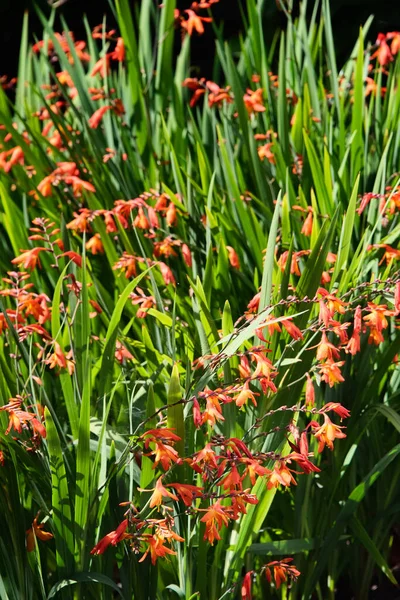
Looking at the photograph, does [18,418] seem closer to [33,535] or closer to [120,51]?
[33,535]

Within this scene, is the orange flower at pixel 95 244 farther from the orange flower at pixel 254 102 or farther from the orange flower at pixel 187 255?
the orange flower at pixel 254 102

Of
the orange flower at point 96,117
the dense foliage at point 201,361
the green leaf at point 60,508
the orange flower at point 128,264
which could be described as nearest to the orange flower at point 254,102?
the dense foliage at point 201,361

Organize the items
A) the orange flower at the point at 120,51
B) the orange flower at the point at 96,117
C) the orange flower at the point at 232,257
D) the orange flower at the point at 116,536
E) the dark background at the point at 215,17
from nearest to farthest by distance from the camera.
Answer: the orange flower at the point at 116,536 → the orange flower at the point at 232,257 → the orange flower at the point at 96,117 → the orange flower at the point at 120,51 → the dark background at the point at 215,17

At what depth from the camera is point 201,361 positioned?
140 centimetres

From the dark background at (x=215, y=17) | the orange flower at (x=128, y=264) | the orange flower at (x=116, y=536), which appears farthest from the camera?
the dark background at (x=215, y=17)

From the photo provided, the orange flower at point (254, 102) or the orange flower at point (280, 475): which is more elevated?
the orange flower at point (254, 102)

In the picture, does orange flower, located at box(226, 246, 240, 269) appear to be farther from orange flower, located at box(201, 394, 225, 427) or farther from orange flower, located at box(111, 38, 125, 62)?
orange flower, located at box(111, 38, 125, 62)

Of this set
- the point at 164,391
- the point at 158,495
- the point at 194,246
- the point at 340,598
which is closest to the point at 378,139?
the point at 194,246

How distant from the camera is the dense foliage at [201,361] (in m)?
1.37

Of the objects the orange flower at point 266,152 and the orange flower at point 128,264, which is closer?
the orange flower at point 128,264

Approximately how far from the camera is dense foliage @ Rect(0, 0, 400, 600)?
1372mm

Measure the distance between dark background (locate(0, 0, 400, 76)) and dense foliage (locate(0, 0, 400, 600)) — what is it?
139 centimetres

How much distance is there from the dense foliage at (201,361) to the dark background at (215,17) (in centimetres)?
139

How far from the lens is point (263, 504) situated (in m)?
1.53
